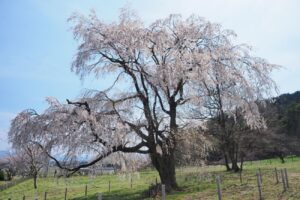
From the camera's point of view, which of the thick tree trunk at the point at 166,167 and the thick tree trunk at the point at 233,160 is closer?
the thick tree trunk at the point at 166,167

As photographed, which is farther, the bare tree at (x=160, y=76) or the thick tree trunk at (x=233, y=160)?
the thick tree trunk at (x=233, y=160)

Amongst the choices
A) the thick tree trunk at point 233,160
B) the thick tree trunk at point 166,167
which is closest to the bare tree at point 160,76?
the thick tree trunk at point 166,167

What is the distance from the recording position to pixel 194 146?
19922 millimetres

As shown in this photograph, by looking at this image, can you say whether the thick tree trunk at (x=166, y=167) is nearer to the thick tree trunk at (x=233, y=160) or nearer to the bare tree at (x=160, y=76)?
the bare tree at (x=160, y=76)

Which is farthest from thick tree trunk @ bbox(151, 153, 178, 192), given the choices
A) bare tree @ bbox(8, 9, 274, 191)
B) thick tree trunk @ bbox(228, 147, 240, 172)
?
thick tree trunk @ bbox(228, 147, 240, 172)

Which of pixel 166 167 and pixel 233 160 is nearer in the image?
pixel 166 167

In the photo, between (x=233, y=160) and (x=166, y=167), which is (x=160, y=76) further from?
(x=233, y=160)

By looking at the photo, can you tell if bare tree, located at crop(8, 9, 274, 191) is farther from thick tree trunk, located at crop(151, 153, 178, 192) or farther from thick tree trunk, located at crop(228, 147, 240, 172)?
thick tree trunk, located at crop(228, 147, 240, 172)

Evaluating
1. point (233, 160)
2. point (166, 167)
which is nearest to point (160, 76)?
point (166, 167)

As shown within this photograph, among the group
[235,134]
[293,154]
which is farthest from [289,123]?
[235,134]

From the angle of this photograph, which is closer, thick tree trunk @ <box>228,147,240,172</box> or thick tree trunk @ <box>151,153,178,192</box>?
thick tree trunk @ <box>151,153,178,192</box>

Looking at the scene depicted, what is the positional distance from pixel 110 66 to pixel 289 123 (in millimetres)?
50309

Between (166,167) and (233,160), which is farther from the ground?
(233,160)

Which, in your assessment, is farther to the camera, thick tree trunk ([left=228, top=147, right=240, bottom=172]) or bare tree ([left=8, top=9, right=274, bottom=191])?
thick tree trunk ([left=228, top=147, right=240, bottom=172])
